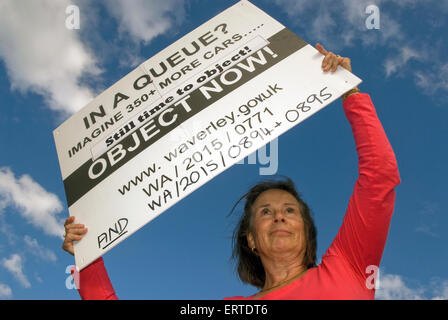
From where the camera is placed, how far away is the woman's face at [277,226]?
2.78 metres

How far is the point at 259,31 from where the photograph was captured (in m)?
3.00

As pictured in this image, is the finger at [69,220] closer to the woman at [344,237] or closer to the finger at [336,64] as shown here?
the woman at [344,237]

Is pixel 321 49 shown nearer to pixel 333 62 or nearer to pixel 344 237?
Answer: pixel 333 62

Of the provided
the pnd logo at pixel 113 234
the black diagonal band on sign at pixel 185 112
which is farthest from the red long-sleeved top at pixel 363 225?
the pnd logo at pixel 113 234

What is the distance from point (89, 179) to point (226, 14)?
1.84 metres

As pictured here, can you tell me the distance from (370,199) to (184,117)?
54.6 inches

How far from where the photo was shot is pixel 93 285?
2.81 m

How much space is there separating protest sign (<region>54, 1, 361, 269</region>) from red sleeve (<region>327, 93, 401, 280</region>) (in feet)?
1.26

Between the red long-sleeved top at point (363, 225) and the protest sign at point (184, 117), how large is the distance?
0.40m
